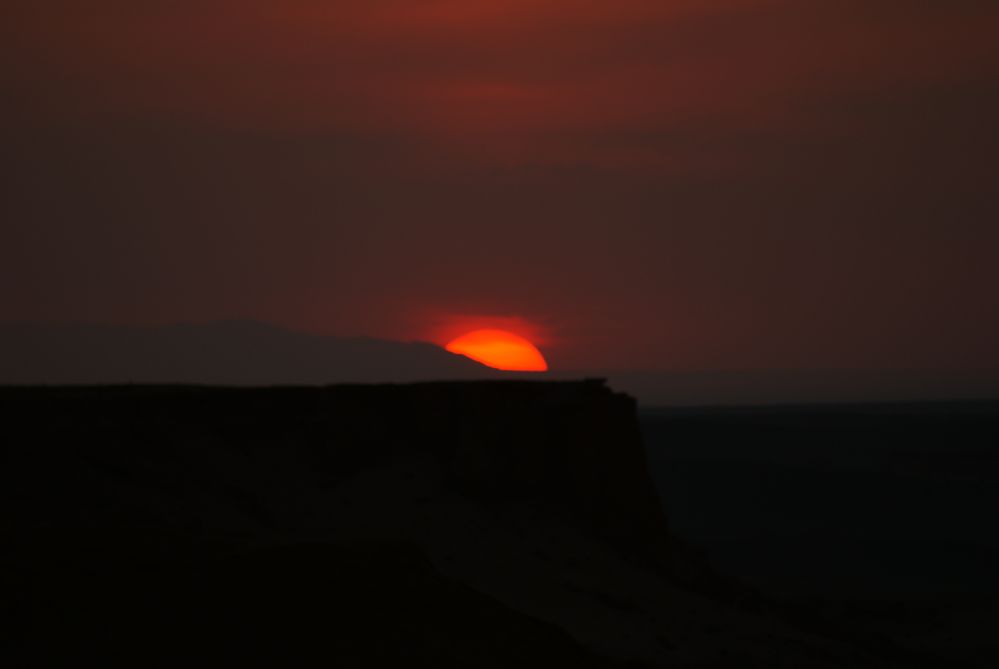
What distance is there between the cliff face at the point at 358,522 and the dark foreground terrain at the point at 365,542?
0.17 ft

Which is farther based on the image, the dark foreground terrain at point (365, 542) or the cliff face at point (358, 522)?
the cliff face at point (358, 522)

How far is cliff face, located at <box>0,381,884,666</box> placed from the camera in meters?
20.4

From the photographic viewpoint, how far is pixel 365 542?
2305 cm

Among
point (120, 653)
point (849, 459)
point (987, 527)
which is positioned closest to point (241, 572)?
point (120, 653)

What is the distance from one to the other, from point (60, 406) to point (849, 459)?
91746mm

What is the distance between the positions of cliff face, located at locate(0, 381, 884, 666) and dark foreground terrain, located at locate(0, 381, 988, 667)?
52mm

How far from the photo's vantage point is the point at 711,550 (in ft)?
200

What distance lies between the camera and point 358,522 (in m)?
32.8

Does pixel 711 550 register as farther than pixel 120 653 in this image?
Yes

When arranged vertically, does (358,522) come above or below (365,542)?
above

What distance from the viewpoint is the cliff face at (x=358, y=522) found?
20391mm

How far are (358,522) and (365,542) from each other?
9.84m

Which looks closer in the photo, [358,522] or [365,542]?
[365,542]

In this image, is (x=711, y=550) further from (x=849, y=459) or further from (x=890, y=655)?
(x=849, y=459)
